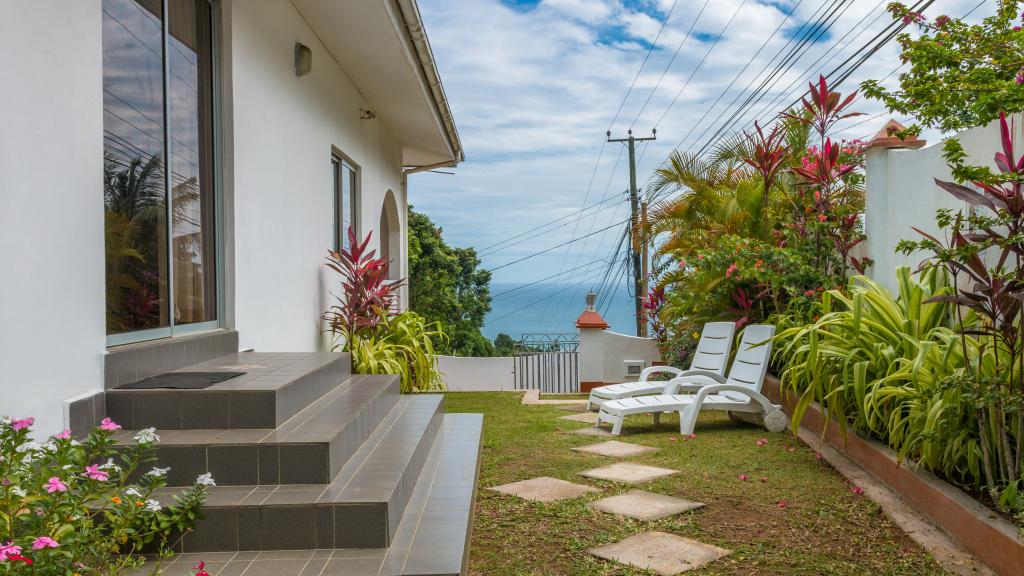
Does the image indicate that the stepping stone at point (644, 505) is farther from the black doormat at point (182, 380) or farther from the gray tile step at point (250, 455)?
the black doormat at point (182, 380)

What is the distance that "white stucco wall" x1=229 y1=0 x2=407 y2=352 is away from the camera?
475 cm

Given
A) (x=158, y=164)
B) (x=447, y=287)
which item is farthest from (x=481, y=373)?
(x=158, y=164)

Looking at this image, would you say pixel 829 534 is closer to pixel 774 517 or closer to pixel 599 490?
pixel 774 517

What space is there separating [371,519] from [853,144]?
6137 millimetres

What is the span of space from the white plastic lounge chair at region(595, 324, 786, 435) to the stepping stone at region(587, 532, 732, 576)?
97.4 inches

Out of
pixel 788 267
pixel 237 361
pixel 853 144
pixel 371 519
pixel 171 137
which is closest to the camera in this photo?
pixel 371 519

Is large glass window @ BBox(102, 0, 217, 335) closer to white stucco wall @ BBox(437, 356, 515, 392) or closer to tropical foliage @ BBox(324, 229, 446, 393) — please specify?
tropical foliage @ BBox(324, 229, 446, 393)

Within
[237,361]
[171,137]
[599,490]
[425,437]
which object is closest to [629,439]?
[599,490]

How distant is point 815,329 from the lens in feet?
14.9

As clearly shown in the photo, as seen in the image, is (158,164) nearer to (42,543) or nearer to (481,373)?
(42,543)

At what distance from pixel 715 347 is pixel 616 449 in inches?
85.7

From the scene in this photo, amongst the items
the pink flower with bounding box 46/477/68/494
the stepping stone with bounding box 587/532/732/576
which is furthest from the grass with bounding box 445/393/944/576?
the pink flower with bounding box 46/477/68/494

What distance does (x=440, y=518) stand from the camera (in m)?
3.09

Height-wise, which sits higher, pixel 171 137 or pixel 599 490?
pixel 171 137
